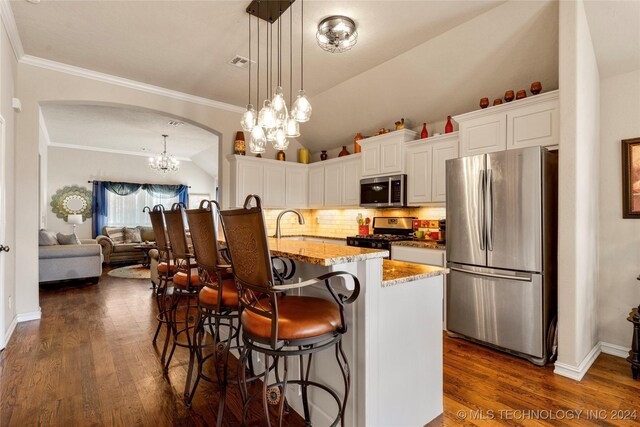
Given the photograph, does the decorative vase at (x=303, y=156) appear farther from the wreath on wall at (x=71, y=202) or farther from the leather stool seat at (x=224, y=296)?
the wreath on wall at (x=71, y=202)

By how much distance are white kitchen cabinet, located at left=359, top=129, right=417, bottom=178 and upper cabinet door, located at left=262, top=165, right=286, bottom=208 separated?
60.1 inches

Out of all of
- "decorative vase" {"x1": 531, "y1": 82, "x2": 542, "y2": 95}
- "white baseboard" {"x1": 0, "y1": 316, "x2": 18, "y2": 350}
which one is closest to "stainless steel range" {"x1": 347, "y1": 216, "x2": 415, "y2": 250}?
"decorative vase" {"x1": 531, "y1": 82, "x2": 542, "y2": 95}

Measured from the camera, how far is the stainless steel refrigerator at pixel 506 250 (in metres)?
2.70

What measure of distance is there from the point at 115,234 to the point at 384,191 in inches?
291

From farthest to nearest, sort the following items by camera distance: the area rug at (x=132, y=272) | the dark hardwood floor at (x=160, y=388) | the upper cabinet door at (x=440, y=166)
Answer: the area rug at (x=132, y=272)
the upper cabinet door at (x=440, y=166)
the dark hardwood floor at (x=160, y=388)

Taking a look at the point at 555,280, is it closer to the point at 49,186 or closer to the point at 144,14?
the point at 144,14

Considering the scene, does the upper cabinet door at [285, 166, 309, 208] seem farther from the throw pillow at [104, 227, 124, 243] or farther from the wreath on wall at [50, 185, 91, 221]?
the wreath on wall at [50, 185, 91, 221]

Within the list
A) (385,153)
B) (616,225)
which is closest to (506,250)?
(616,225)

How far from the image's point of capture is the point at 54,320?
12.7 ft

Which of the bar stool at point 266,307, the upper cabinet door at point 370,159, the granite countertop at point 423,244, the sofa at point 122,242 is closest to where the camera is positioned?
the bar stool at point 266,307

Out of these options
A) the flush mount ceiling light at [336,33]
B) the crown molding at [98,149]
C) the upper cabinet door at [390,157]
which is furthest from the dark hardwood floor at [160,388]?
the crown molding at [98,149]

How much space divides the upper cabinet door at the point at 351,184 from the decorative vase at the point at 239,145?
164 cm

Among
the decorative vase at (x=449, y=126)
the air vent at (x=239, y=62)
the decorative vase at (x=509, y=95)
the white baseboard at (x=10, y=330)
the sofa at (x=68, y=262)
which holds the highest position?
the air vent at (x=239, y=62)

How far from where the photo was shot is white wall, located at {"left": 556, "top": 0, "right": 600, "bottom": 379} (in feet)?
8.21
